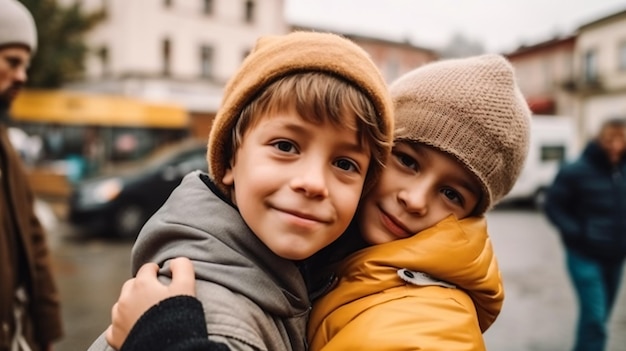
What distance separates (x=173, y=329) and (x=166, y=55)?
26.9 metres

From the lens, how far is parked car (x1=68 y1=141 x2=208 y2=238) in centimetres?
969

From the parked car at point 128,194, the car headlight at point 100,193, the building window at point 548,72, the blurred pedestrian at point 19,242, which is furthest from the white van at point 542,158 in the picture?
the building window at point 548,72

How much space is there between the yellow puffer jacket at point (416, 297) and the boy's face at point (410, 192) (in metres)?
0.06

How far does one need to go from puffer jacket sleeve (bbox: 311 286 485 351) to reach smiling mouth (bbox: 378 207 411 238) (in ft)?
0.67

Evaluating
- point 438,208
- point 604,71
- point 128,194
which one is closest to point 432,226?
point 438,208

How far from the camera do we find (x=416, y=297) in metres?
1.27

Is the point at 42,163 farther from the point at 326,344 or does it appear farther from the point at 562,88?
the point at 562,88

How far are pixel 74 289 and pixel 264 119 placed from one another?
21.1ft

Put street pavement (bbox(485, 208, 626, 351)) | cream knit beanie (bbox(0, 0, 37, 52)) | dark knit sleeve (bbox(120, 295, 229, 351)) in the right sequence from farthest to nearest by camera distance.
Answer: street pavement (bbox(485, 208, 626, 351)) < cream knit beanie (bbox(0, 0, 37, 52)) < dark knit sleeve (bbox(120, 295, 229, 351))

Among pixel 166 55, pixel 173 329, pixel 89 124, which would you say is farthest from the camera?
pixel 166 55

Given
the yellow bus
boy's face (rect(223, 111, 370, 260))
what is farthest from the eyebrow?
the yellow bus

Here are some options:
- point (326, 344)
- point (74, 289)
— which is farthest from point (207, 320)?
point (74, 289)

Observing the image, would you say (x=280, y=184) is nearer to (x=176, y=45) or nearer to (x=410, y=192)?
(x=410, y=192)

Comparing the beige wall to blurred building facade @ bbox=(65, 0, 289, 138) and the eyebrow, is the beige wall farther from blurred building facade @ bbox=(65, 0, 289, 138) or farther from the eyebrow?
the eyebrow
